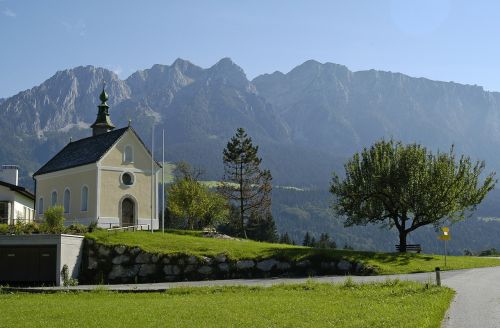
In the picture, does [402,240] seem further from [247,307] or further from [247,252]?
[247,307]

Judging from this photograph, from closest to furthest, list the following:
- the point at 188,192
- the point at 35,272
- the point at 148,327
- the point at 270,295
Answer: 1. the point at 148,327
2. the point at 270,295
3. the point at 35,272
4. the point at 188,192

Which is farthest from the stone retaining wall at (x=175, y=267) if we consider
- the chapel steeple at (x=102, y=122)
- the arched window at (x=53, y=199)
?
the chapel steeple at (x=102, y=122)

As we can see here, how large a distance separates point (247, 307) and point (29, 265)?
78.3ft

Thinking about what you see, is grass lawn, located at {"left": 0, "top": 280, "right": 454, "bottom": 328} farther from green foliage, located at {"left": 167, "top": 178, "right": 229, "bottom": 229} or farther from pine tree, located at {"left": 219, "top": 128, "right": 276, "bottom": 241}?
pine tree, located at {"left": 219, "top": 128, "right": 276, "bottom": 241}

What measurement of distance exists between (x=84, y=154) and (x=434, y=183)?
33873mm

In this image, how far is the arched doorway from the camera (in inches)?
2203

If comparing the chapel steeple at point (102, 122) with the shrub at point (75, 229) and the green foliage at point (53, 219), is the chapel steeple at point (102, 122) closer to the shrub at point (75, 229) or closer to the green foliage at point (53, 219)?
the green foliage at point (53, 219)

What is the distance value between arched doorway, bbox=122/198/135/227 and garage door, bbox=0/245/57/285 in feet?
51.4

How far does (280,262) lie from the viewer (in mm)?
41469

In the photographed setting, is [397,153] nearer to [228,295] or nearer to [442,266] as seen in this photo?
[442,266]

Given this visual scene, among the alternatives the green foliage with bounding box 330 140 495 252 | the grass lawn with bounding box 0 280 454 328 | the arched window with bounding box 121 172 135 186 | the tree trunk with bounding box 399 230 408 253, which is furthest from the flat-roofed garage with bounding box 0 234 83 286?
the tree trunk with bounding box 399 230 408 253

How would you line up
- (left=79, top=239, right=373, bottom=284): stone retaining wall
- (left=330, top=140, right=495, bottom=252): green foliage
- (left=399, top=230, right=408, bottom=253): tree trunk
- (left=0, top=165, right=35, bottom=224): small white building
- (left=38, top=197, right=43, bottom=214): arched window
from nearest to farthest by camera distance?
(left=79, top=239, right=373, bottom=284): stone retaining wall < (left=330, top=140, right=495, bottom=252): green foliage < (left=399, top=230, right=408, bottom=253): tree trunk < (left=0, top=165, right=35, bottom=224): small white building < (left=38, top=197, right=43, bottom=214): arched window

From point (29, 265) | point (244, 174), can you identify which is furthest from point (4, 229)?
point (244, 174)

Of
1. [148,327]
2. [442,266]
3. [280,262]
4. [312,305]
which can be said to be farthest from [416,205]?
→ [148,327]
